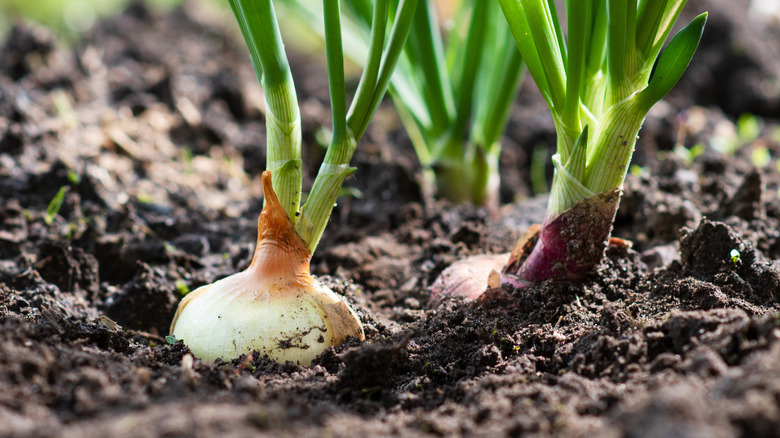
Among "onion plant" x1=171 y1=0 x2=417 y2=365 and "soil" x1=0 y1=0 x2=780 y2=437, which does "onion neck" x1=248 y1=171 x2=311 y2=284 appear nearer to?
"onion plant" x1=171 y1=0 x2=417 y2=365

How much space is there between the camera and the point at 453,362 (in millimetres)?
1179

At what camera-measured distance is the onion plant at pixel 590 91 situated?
114 cm

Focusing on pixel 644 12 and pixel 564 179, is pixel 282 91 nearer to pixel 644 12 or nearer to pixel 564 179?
pixel 564 179

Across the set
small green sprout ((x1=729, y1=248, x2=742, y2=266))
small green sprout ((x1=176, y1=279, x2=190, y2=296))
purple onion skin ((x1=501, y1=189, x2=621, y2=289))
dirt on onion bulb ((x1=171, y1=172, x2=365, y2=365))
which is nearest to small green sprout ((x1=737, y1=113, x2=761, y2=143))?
small green sprout ((x1=729, y1=248, x2=742, y2=266))

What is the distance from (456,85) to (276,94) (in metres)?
0.97

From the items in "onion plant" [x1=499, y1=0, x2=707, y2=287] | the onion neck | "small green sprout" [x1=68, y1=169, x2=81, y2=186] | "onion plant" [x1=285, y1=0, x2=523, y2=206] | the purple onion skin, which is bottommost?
the onion neck

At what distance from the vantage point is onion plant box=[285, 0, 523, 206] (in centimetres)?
184

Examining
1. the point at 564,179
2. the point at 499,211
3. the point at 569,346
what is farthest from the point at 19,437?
the point at 499,211

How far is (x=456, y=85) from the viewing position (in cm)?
207

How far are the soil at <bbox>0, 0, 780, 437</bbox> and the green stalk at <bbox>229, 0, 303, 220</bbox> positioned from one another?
12.3 inches

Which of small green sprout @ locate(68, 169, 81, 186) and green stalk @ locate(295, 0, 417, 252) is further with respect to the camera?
small green sprout @ locate(68, 169, 81, 186)

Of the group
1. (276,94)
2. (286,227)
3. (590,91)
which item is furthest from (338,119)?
(590,91)

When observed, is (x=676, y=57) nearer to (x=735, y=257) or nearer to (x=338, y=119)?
(x=735, y=257)

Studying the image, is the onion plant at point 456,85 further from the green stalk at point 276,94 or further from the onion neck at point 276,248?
the onion neck at point 276,248
